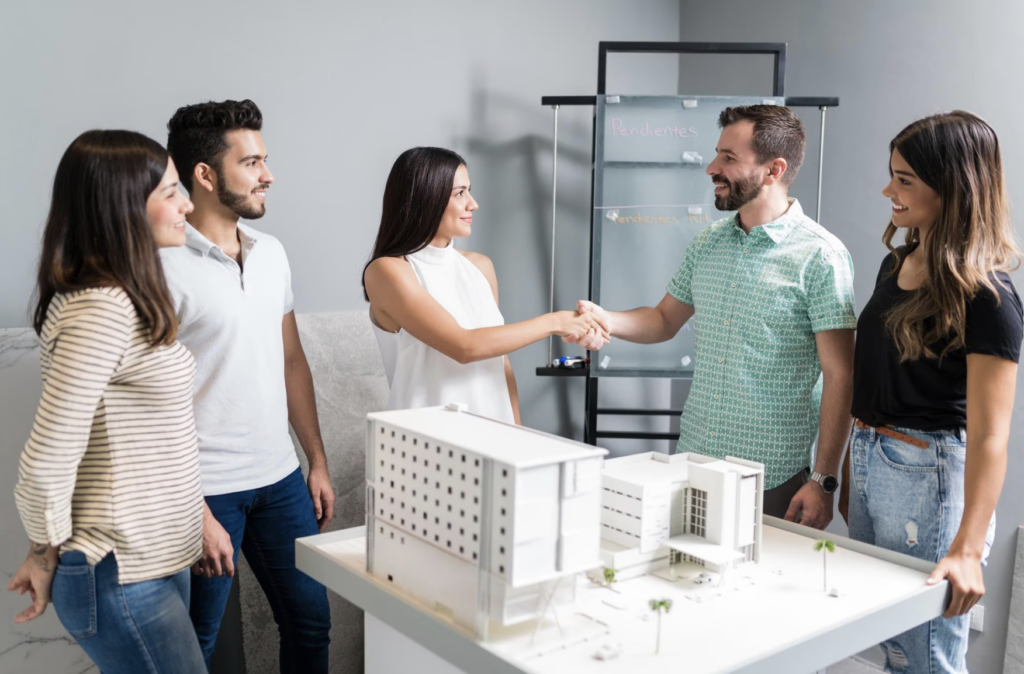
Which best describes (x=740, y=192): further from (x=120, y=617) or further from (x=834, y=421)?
(x=120, y=617)

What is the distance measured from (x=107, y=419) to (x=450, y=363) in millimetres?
871

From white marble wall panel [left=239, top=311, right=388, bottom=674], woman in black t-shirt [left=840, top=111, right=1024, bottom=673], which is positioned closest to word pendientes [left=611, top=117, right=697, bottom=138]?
white marble wall panel [left=239, top=311, right=388, bottom=674]

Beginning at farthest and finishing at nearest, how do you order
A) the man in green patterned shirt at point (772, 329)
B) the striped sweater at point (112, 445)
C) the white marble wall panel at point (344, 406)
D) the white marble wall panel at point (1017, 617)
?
the white marble wall panel at point (1017, 617), the white marble wall panel at point (344, 406), the man in green patterned shirt at point (772, 329), the striped sweater at point (112, 445)

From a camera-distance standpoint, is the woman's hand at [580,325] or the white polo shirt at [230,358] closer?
the white polo shirt at [230,358]

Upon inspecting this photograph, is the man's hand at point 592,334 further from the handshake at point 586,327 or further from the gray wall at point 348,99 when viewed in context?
the gray wall at point 348,99

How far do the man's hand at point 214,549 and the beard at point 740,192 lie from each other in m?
1.35

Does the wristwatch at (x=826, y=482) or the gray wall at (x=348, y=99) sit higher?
the gray wall at (x=348, y=99)

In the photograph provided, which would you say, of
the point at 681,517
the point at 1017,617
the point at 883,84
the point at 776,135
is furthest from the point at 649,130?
the point at 1017,617

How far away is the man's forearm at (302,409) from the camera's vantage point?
87.2 inches

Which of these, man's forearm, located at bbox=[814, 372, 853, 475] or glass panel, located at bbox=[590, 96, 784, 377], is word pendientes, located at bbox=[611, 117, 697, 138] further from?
man's forearm, located at bbox=[814, 372, 853, 475]

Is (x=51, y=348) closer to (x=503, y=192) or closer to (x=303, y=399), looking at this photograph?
(x=303, y=399)

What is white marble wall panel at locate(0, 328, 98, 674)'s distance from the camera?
210cm

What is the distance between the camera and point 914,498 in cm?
169

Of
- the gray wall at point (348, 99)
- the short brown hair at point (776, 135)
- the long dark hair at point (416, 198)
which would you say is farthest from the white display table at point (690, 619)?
the gray wall at point (348, 99)
